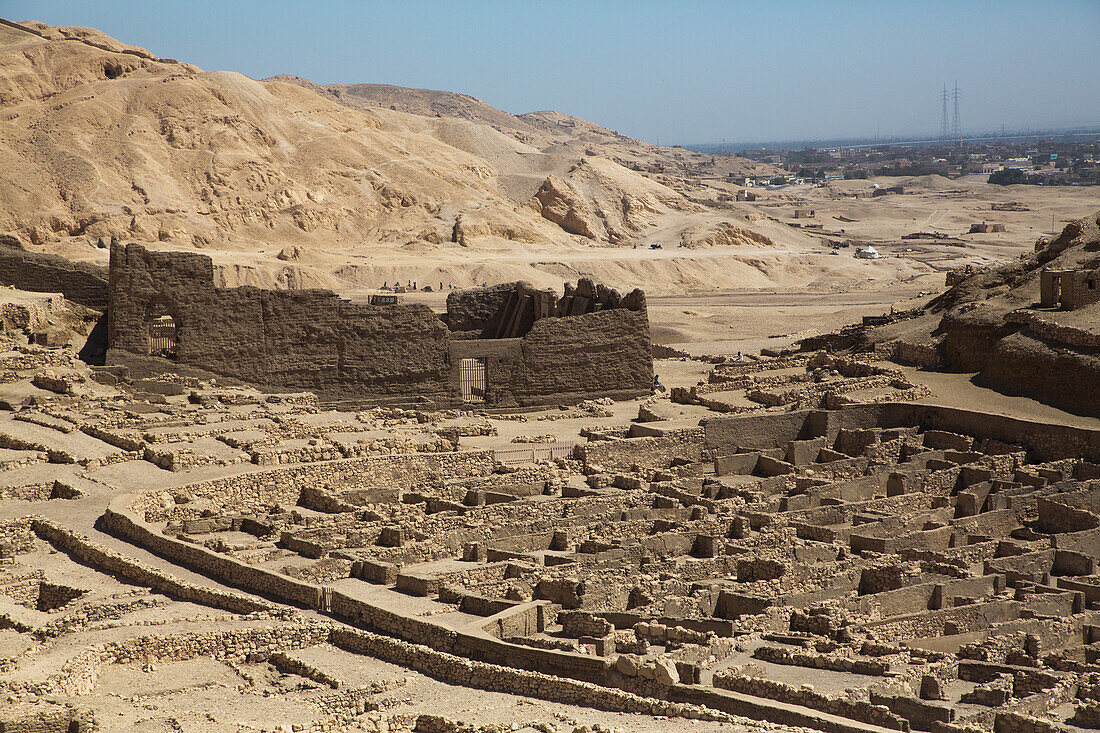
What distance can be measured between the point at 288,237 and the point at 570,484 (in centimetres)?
4941

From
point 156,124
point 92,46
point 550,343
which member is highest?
point 92,46

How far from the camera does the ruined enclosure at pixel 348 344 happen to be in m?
32.0

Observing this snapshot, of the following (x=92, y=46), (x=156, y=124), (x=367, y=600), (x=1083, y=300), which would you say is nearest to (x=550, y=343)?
(x=1083, y=300)

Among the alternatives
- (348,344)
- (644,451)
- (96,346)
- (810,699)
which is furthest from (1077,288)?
(96,346)

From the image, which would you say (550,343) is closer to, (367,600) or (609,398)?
(609,398)

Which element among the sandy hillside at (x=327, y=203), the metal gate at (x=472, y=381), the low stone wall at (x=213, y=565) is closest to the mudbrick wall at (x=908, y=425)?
the metal gate at (x=472, y=381)

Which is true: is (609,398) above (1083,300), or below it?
below

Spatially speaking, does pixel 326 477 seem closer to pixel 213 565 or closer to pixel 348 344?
pixel 213 565

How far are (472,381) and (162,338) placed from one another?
27.6 feet

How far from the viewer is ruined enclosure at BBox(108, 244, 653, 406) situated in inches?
1260

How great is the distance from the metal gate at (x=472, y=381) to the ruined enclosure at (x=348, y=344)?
0.09 feet

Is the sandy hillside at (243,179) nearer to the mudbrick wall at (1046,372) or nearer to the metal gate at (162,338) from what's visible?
the metal gate at (162,338)

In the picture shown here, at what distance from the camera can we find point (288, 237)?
7150cm

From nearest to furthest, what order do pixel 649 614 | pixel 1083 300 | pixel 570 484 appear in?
pixel 649 614
pixel 570 484
pixel 1083 300
